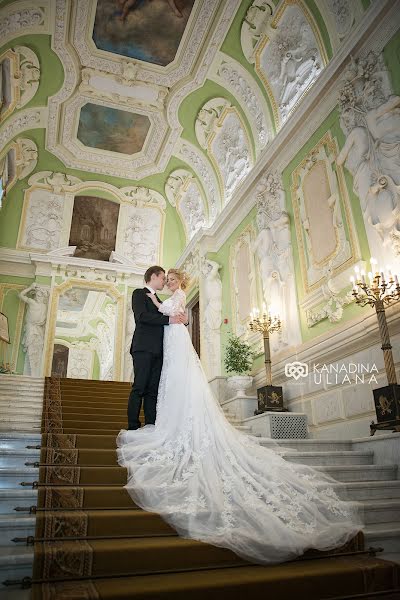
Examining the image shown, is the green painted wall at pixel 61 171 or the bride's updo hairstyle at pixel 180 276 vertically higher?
the green painted wall at pixel 61 171

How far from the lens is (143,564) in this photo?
91.0 inches

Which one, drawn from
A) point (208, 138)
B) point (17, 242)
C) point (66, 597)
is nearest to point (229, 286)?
point (208, 138)

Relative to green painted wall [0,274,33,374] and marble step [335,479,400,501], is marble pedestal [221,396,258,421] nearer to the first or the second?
marble step [335,479,400,501]

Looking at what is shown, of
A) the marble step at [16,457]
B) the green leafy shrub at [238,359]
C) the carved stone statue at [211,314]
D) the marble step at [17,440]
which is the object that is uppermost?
the carved stone statue at [211,314]

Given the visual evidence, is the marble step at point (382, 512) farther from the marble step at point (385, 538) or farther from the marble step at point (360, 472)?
the marble step at point (360, 472)

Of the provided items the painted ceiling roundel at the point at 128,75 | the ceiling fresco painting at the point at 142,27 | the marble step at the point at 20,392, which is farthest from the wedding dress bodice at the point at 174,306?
the ceiling fresco painting at the point at 142,27

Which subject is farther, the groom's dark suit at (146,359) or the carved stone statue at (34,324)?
the carved stone statue at (34,324)

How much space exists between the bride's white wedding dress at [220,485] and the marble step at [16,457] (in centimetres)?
72

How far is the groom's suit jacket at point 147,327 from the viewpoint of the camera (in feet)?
14.6

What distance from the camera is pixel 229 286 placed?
33.9 ft

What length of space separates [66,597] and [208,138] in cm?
1094

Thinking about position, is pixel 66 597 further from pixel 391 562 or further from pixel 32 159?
pixel 32 159

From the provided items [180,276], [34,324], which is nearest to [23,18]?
[34,324]

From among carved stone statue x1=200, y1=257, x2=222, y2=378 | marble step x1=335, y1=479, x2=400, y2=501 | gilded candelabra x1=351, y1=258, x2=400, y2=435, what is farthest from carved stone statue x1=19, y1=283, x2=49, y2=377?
marble step x1=335, y1=479, x2=400, y2=501
